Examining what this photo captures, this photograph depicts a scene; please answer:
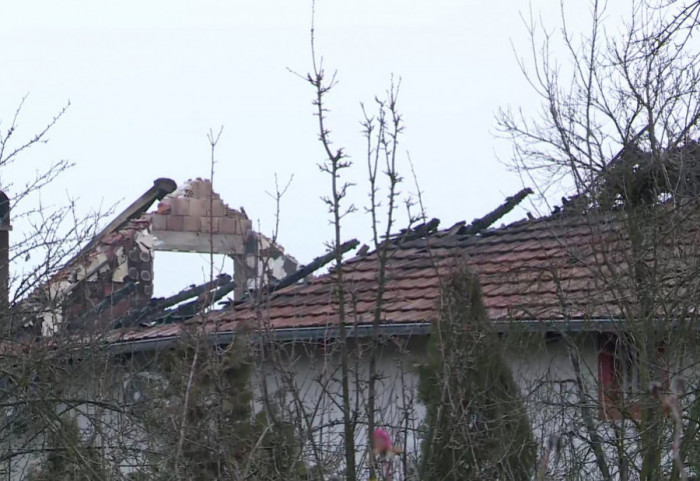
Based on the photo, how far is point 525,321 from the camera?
889cm

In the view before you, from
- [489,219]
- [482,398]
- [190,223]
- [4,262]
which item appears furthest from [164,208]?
[482,398]

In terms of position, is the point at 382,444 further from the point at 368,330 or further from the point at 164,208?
the point at 164,208

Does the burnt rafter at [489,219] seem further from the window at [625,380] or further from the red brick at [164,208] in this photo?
the red brick at [164,208]

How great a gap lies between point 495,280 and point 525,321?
91.8 inches

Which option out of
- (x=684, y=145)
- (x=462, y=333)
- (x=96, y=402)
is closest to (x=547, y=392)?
(x=684, y=145)

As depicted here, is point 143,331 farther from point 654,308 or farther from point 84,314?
point 654,308

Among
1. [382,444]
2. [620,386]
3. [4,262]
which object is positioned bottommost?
[382,444]

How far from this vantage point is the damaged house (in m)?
5.59

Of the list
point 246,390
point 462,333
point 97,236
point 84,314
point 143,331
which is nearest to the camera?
point 462,333

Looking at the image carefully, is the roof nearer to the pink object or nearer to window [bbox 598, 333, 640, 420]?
window [bbox 598, 333, 640, 420]

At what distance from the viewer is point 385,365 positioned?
10.8 m

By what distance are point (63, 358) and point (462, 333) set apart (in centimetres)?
374

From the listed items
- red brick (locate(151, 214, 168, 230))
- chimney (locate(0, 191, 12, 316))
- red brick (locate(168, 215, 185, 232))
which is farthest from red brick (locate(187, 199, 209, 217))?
chimney (locate(0, 191, 12, 316))

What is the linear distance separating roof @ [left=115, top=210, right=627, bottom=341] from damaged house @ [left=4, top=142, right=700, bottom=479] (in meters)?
0.03
